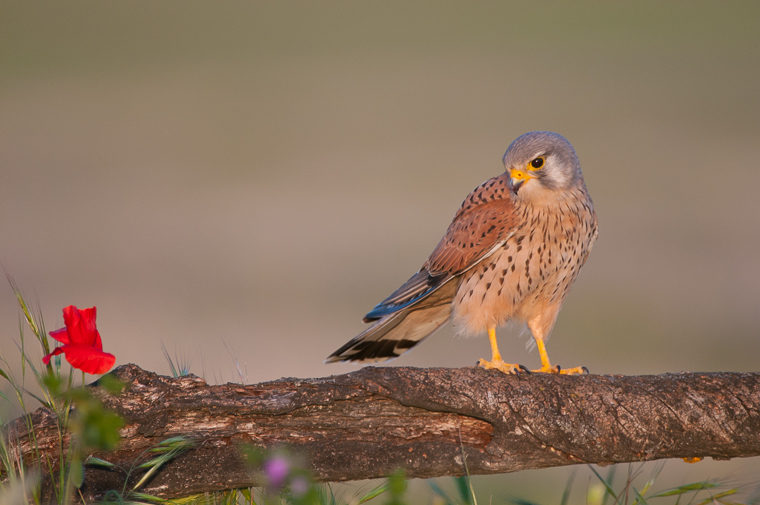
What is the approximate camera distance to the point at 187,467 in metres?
2.01

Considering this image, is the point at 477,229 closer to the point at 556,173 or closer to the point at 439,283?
the point at 439,283

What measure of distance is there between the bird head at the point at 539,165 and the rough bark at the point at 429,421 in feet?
3.46

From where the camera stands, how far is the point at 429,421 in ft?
7.14

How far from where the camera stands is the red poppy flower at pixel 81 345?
148 centimetres

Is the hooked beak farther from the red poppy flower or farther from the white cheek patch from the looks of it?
the red poppy flower

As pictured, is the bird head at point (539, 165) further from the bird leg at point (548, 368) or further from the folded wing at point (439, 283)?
the bird leg at point (548, 368)

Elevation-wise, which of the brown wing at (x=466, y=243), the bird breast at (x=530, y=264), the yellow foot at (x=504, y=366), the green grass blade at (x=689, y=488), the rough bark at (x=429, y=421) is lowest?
the green grass blade at (x=689, y=488)

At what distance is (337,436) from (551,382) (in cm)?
81

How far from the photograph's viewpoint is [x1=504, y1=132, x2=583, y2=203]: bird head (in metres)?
2.94

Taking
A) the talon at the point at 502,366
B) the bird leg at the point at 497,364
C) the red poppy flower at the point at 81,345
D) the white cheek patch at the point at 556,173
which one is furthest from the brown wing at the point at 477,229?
the red poppy flower at the point at 81,345

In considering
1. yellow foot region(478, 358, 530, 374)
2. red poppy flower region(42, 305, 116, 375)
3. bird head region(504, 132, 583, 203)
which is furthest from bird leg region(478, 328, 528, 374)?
red poppy flower region(42, 305, 116, 375)

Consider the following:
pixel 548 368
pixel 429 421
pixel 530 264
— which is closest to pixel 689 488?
pixel 429 421

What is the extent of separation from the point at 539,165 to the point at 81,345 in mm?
2182

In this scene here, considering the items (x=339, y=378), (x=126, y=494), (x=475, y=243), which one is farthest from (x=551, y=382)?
(x=126, y=494)
